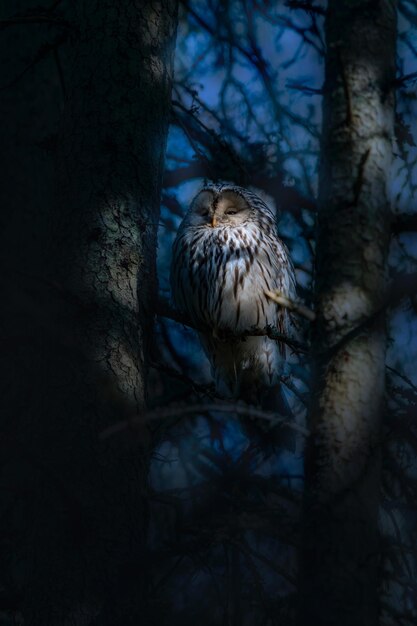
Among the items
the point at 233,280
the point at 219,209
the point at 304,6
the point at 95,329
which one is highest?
the point at 219,209

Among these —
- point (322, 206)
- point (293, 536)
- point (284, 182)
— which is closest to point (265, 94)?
point (284, 182)

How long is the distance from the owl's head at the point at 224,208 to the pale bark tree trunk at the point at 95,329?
112 cm

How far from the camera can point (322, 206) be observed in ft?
7.89

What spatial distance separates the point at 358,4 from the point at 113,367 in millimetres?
1487

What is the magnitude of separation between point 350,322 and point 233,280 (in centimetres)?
184

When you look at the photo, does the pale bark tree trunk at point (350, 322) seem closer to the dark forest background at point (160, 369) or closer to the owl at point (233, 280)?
the dark forest background at point (160, 369)

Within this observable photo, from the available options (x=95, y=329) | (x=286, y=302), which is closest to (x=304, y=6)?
(x=286, y=302)

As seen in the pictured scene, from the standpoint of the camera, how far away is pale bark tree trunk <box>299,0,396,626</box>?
2033 mm

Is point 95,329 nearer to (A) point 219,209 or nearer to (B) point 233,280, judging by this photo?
(B) point 233,280

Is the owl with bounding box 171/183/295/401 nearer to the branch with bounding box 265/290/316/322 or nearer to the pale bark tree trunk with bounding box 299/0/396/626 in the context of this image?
the pale bark tree trunk with bounding box 299/0/396/626

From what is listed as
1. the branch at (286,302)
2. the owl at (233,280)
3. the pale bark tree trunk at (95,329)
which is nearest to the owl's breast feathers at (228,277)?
the owl at (233,280)

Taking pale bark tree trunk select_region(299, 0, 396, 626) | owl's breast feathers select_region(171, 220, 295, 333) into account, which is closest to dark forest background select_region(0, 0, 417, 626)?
pale bark tree trunk select_region(299, 0, 396, 626)

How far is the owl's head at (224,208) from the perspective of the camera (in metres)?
4.25

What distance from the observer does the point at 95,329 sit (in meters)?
2.75
